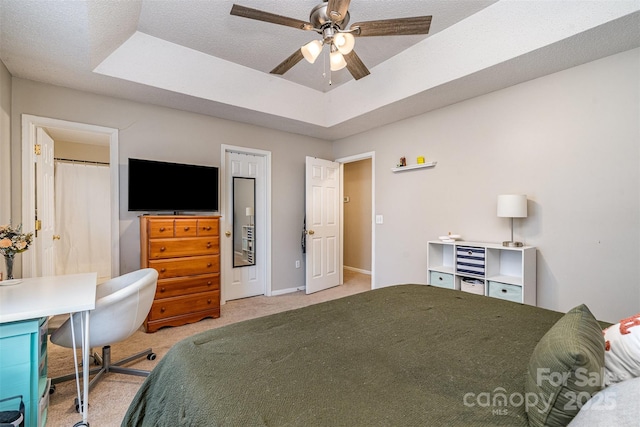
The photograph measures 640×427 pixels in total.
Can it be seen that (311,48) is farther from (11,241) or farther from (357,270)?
(357,270)

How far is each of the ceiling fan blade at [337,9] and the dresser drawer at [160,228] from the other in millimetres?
2470

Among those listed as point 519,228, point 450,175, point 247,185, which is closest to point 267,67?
point 247,185

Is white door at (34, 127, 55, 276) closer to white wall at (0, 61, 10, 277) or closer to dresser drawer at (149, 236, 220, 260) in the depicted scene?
white wall at (0, 61, 10, 277)

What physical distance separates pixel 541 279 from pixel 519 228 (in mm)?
502

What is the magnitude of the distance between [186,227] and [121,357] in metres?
1.31

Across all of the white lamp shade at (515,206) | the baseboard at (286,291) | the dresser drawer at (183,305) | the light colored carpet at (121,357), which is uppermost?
the white lamp shade at (515,206)

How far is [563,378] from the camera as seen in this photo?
73 centimetres

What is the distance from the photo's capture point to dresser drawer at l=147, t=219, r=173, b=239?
9.83 ft

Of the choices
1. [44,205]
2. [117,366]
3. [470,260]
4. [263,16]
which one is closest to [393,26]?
[263,16]

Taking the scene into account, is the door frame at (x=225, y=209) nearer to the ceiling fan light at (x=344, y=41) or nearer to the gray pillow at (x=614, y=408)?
the ceiling fan light at (x=344, y=41)

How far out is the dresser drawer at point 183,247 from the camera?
3.03m

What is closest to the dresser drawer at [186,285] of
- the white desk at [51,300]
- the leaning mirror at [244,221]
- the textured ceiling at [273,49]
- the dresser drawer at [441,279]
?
the leaning mirror at [244,221]

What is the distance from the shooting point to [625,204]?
2.29 m

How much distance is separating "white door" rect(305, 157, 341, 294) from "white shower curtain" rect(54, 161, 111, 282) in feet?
11.0
